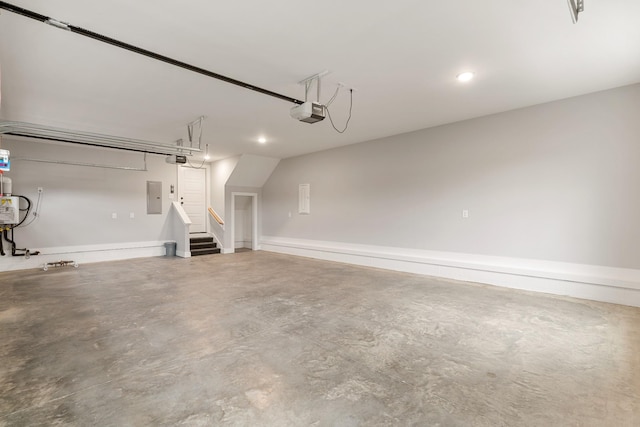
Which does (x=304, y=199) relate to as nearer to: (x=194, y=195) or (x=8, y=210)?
(x=194, y=195)

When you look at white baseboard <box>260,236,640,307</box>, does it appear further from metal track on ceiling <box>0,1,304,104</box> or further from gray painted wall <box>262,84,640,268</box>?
metal track on ceiling <box>0,1,304,104</box>

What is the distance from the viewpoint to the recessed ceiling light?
3.48 meters

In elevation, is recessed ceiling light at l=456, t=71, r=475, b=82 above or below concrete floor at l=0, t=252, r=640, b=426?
above

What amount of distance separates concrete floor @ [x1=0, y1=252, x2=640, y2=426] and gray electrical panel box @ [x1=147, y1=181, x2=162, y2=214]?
3.80 metres

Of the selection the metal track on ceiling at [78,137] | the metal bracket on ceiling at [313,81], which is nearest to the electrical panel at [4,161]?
the metal track on ceiling at [78,137]

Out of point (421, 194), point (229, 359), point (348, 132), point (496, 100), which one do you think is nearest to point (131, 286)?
point (229, 359)

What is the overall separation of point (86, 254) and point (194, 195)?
3183 mm

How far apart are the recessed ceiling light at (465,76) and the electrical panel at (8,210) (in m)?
8.04

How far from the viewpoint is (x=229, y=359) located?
2594 millimetres

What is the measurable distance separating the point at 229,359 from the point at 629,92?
18.8ft

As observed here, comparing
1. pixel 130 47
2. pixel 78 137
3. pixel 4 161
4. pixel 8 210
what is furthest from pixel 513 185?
pixel 8 210

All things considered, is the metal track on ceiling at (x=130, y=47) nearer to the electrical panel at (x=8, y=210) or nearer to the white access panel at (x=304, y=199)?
the white access panel at (x=304, y=199)

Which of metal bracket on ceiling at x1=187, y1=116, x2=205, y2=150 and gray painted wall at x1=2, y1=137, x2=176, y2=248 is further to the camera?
gray painted wall at x1=2, y1=137, x2=176, y2=248

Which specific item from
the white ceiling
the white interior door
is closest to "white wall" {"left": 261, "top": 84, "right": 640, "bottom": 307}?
the white ceiling
